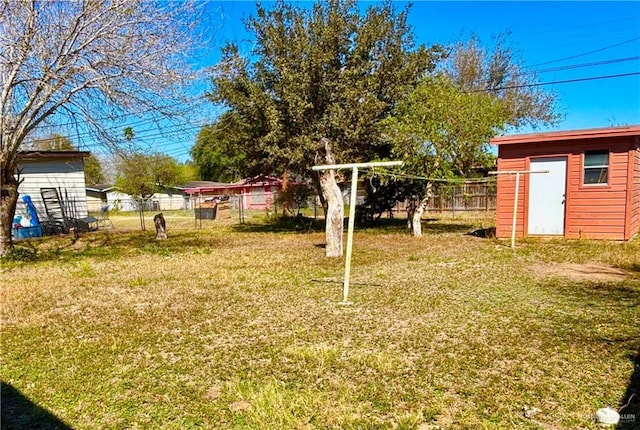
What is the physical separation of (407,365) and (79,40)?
8.01 metres

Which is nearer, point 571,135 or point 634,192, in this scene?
point 571,135

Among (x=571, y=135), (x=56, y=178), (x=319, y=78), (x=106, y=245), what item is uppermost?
(x=319, y=78)

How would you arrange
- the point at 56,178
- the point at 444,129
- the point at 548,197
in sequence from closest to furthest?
the point at 548,197 < the point at 444,129 < the point at 56,178

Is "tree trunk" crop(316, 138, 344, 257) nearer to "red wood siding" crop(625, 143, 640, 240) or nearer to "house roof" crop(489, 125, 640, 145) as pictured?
"house roof" crop(489, 125, 640, 145)

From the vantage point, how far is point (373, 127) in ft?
38.5

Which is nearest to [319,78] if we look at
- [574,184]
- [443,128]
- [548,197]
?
[443,128]

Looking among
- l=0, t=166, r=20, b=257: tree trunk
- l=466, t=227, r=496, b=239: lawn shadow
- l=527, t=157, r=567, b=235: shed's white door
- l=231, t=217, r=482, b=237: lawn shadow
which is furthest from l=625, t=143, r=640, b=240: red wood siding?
l=0, t=166, r=20, b=257: tree trunk

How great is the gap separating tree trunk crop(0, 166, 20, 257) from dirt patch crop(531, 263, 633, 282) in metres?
10.4

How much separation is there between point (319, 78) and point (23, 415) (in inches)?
417

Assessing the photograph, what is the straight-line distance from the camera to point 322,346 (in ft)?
11.5

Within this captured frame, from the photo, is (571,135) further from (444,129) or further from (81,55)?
(81,55)

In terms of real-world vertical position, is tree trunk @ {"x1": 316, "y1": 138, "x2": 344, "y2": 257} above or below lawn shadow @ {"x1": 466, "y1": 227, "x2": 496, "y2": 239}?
above

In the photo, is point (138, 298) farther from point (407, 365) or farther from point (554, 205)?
point (554, 205)

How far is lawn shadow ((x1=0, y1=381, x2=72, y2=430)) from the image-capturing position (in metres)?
2.37
